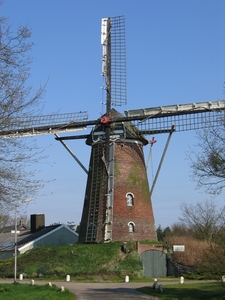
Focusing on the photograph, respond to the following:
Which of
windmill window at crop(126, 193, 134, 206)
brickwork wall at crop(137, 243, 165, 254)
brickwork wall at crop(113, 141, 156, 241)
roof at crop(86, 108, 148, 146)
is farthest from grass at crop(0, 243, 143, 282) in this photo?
roof at crop(86, 108, 148, 146)

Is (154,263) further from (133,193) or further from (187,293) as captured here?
(187,293)

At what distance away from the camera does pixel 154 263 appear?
3519 cm

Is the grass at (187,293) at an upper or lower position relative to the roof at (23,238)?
lower

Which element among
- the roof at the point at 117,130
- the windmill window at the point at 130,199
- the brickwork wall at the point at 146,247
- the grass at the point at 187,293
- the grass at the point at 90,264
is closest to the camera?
the grass at the point at 187,293

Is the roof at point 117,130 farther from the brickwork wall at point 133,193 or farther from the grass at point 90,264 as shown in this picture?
the grass at point 90,264

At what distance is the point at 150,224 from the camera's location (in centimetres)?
3588

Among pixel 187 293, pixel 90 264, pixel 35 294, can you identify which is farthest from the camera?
pixel 90 264

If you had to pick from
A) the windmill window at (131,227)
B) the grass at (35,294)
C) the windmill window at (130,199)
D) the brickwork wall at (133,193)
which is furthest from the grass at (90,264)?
the grass at (35,294)

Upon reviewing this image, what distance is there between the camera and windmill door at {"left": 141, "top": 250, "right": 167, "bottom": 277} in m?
34.5

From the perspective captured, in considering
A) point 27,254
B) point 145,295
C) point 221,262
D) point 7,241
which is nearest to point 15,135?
point 221,262

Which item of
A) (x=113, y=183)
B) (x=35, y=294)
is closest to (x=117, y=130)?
(x=113, y=183)

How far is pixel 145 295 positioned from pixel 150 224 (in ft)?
48.9

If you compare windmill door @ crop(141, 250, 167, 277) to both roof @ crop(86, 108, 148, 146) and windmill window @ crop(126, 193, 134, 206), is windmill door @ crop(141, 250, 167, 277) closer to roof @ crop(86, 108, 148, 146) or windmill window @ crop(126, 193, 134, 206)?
windmill window @ crop(126, 193, 134, 206)

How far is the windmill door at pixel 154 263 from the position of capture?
1359 inches
